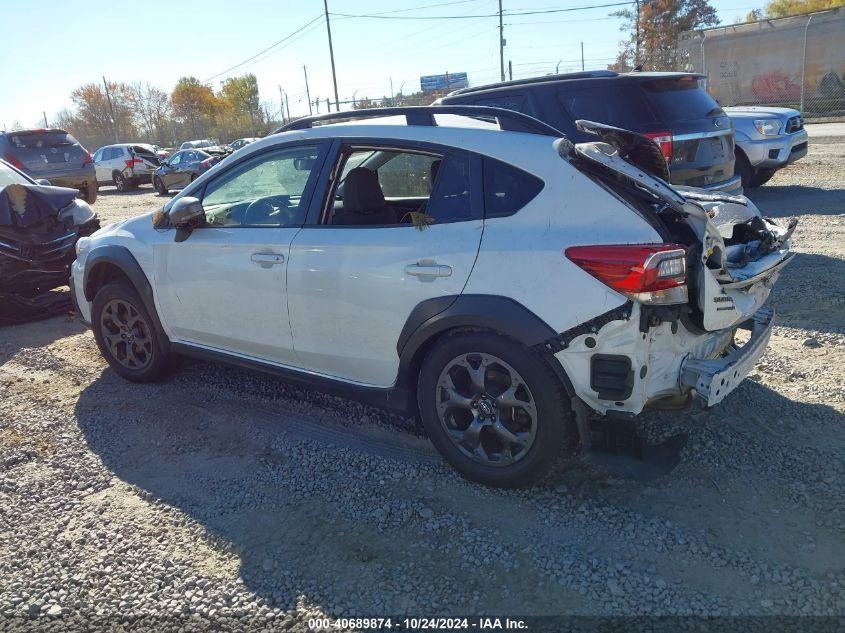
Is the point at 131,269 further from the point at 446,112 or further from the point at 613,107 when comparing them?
the point at 613,107

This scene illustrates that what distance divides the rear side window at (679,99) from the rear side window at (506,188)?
160 inches

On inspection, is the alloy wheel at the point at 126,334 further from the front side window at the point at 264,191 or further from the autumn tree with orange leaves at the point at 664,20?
the autumn tree with orange leaves at the point at 664,20

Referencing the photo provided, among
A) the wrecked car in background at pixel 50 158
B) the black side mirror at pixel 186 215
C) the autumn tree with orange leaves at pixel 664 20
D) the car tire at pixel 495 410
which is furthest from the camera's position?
the autumn tree with orange leaves at pixel 664 20

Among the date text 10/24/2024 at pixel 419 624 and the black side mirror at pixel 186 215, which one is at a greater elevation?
the black side mirror at pixel 186 215

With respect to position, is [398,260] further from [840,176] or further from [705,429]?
[840,176]

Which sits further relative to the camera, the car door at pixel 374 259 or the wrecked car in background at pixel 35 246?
the wrecked car in background at pixel 35 246

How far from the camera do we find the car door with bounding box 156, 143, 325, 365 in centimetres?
394

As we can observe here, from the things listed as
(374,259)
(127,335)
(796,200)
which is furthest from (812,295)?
(127,335)

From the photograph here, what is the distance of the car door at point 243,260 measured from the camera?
394 cm

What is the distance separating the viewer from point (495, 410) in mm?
3262

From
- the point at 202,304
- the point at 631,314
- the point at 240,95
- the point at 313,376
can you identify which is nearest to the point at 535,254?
the point at 631,314

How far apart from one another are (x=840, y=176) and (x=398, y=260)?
11.3 m

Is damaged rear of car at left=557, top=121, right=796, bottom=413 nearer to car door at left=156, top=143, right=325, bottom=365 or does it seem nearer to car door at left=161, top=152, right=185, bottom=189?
car door at left=156, top=143, right=325, bottom=365

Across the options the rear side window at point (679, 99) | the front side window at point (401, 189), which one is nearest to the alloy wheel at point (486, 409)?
the front side window at point (401, 189)
